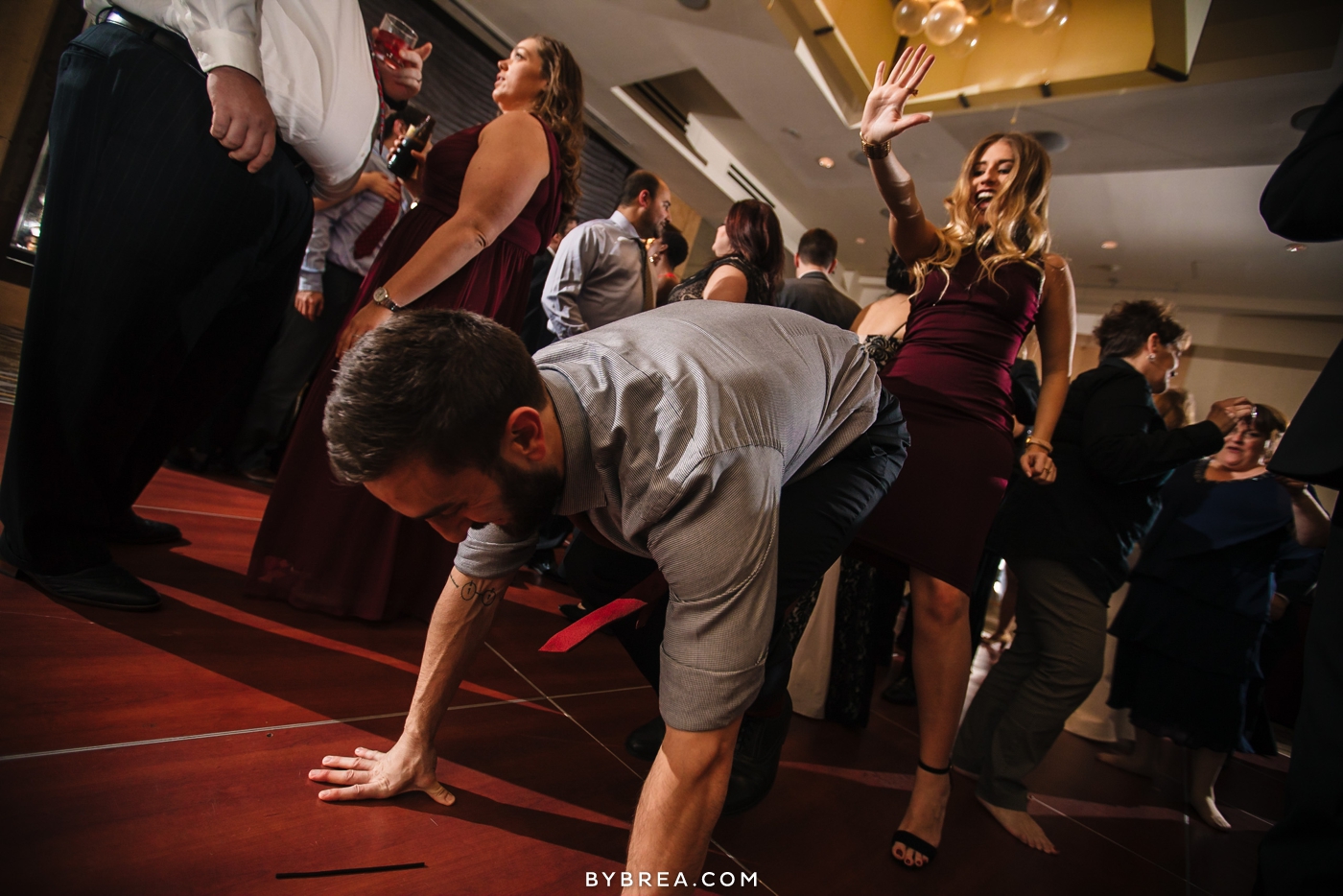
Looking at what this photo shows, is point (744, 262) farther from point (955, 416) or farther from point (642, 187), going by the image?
point (955, 416)

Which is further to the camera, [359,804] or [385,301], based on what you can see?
[385,301]

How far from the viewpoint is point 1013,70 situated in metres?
4.28

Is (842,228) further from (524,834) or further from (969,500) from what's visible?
(524,834)

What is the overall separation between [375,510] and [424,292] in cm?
51

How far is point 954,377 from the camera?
1456 millimetres

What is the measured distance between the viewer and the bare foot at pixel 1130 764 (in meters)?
2.31

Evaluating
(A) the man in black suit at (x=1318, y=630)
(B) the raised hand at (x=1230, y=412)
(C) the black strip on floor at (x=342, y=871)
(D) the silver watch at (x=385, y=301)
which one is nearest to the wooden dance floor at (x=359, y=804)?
(C) the black strip on floor at (x=342, y=871)

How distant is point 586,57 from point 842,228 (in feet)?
12.3

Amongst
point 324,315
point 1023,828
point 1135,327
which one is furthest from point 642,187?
point 1023,828

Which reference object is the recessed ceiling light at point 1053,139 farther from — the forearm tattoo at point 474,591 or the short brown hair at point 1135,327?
the forearm tattoo at point 474,591

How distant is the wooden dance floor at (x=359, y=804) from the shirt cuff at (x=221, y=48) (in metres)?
0.99

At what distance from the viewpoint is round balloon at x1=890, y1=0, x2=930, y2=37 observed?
3.77m

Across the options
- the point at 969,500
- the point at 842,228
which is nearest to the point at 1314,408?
the point at 969,500

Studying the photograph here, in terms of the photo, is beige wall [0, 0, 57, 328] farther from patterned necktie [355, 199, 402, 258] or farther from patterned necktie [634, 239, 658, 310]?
patterned necktie [634, 239, 658, 310]
